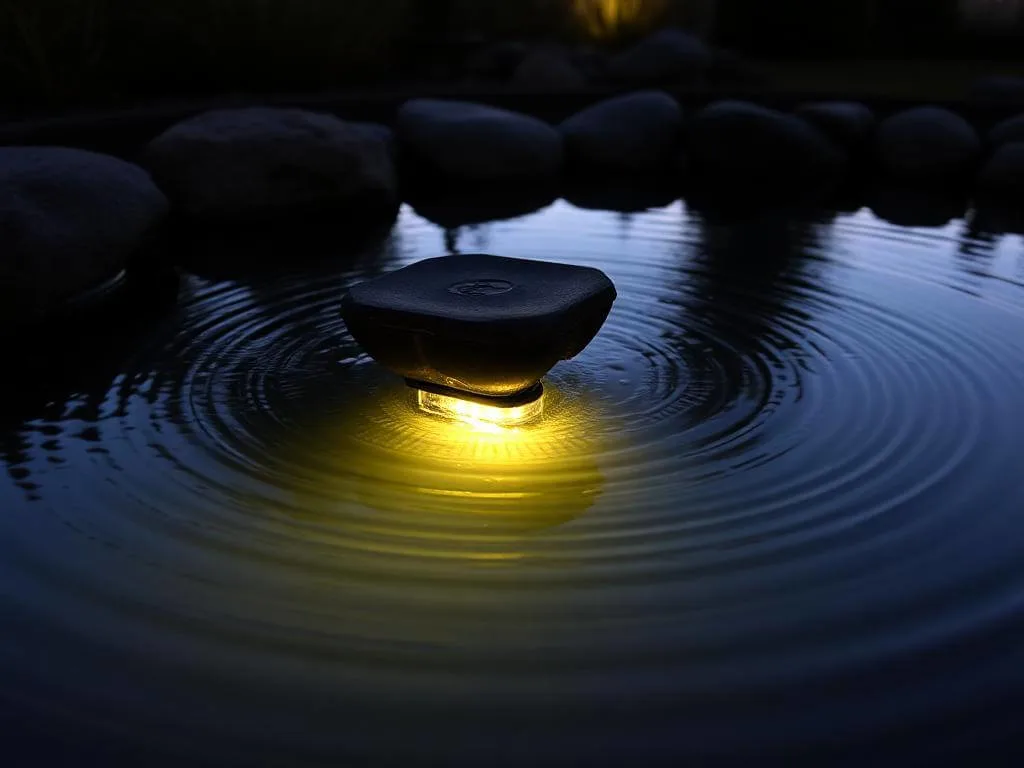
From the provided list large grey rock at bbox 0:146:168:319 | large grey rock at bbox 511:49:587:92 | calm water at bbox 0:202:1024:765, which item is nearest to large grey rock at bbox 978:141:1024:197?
calm water at bbox 0:202:1024:765

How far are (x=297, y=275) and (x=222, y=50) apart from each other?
400cm

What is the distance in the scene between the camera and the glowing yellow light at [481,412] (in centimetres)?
256

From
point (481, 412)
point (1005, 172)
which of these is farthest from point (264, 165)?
point (1005, 172)

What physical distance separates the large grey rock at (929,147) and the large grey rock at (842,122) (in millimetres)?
200

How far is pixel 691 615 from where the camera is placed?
1.84m

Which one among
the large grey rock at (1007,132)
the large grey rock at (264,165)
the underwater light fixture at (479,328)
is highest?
the underwater light fixture at (479,328)

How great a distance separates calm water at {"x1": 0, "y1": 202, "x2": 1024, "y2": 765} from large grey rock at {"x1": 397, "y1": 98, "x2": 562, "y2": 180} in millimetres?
2945

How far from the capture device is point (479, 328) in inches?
88.5

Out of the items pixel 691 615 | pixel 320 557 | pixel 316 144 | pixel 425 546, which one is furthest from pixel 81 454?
pixel 316 144

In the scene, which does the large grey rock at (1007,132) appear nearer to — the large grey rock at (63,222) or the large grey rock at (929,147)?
the large grey rock at (929,147)

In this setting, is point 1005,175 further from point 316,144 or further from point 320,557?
point 320,557

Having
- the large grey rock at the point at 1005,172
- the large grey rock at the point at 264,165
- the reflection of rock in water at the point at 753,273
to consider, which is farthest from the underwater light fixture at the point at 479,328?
the large grey rock at the point at 1005,172

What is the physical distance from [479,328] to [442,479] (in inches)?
14.8

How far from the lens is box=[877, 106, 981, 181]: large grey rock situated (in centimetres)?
642
